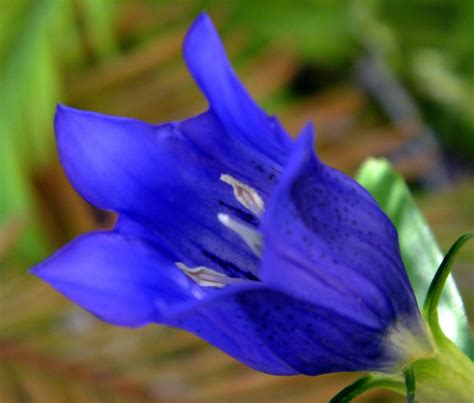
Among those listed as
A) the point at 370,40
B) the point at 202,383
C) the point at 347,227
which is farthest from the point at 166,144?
the point at 370,40

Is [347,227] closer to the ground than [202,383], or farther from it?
farther from it

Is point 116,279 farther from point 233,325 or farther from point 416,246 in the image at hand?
Result: point 416,246

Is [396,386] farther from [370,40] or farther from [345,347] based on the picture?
[370,40]

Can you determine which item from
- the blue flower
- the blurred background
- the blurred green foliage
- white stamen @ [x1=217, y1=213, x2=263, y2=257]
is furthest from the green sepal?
the blurred green foliage

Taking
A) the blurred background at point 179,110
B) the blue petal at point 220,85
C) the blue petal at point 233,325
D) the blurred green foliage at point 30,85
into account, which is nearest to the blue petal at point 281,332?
the blue petal at point 233,325

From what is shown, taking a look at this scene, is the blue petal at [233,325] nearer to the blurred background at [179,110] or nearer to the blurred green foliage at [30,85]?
the blurred background at [179,110]

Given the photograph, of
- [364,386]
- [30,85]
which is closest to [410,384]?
[364,386]
